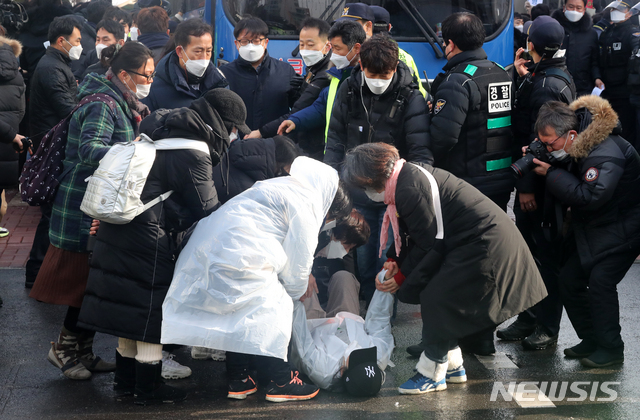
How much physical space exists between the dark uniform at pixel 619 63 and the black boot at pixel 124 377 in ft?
23.8

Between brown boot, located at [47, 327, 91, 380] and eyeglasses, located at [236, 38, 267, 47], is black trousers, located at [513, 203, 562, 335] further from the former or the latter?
brown boot, located at [47, 327, 91, 380]

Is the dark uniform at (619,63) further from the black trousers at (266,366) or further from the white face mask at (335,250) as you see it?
the black trousers at (266,366)

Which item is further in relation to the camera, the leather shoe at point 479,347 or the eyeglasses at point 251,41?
the eyeglasses at point 251,41

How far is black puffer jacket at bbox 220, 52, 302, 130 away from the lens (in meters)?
6.26

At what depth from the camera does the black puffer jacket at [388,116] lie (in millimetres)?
4879

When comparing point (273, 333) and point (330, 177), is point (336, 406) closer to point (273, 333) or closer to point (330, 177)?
point (273, 333)

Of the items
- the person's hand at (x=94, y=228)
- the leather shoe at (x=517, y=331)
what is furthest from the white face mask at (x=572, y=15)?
the person's hand at (x=94, y=228)

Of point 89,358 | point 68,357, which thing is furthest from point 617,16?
point 68,357

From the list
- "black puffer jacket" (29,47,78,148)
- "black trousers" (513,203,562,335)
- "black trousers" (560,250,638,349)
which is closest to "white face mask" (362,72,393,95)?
"black trousers" (513,203,562,335)

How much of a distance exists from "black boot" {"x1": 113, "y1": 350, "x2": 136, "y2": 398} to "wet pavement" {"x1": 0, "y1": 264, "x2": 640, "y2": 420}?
2.8 inches

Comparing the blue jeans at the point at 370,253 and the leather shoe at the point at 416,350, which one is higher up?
the blue jeans at the point at 370,253

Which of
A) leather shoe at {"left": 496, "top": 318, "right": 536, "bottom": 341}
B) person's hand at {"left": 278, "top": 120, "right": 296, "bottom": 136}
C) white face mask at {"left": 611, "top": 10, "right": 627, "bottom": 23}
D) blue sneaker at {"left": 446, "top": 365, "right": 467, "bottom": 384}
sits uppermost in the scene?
white face mask at {"left": 611, "top": 10, "right": 627, "bottom": 23}

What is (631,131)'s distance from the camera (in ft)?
30.1

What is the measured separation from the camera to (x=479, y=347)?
4.76 metres
